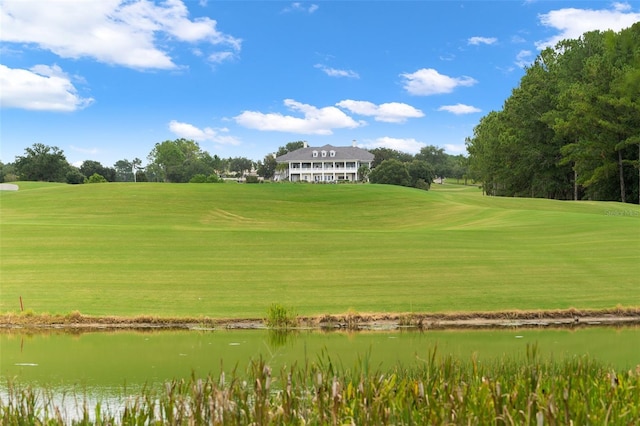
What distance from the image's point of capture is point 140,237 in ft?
93.3

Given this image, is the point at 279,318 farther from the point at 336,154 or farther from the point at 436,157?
the point at 436,157

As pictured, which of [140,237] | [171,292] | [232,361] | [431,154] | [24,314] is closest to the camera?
[232,361]

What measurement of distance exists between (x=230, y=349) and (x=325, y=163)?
11952 centimetres

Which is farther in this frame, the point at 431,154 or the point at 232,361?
the point at 431,154

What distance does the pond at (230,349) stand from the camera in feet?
41.2

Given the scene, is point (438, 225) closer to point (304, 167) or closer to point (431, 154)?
point (304, 167)

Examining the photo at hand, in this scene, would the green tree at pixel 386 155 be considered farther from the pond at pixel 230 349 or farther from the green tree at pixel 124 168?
the pond at pixel 230 349

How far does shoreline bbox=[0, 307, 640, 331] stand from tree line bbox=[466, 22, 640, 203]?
39.8m

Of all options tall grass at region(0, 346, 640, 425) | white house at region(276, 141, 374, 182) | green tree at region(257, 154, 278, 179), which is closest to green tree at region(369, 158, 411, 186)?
white house at region(276, 141, 374, 182)

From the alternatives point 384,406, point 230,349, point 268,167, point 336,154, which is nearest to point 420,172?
point 336,154

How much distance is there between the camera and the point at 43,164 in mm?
103125

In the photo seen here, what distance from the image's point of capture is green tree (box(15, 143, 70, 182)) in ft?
339

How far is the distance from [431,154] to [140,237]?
14359 cm

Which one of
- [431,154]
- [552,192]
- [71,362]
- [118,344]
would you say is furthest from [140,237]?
[431,154]
